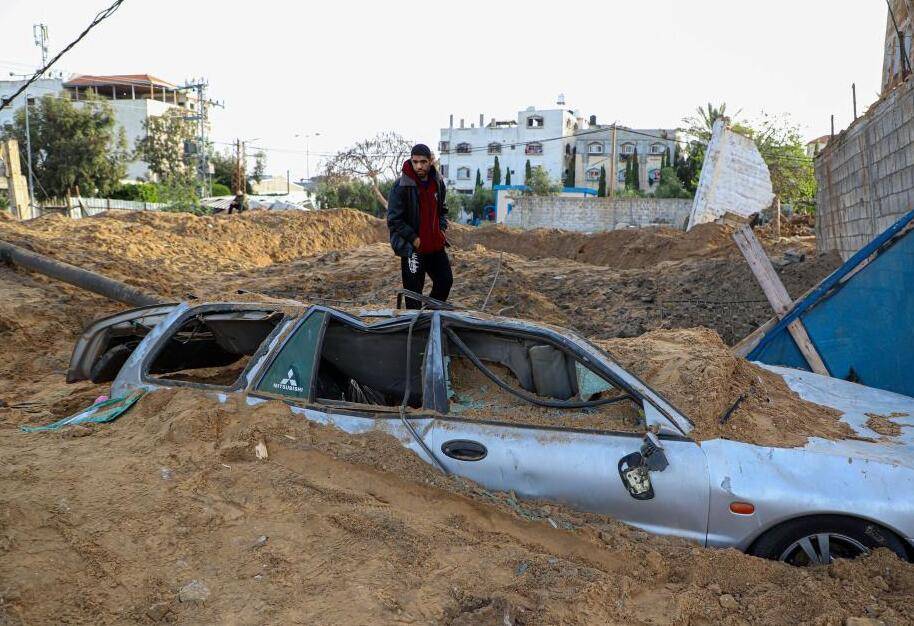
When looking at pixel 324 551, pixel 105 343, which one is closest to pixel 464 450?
pixel 324 551

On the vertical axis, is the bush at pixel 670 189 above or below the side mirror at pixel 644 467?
above

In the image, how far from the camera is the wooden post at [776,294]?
21.6 ft

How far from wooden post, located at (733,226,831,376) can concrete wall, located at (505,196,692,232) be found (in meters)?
25.4

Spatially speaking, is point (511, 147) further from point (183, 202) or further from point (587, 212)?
point (183, 202)

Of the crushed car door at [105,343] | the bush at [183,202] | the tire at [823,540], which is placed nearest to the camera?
the tire at [823,540]

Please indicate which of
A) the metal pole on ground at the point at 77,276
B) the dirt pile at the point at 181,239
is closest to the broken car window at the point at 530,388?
the metal pole on ground at the point at 77,276

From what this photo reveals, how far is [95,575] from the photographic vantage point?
9.38ft

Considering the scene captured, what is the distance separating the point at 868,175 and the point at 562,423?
A: 24.8 feet

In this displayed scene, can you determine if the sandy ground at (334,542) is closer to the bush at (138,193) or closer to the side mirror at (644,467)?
the side mirror at (644,467)

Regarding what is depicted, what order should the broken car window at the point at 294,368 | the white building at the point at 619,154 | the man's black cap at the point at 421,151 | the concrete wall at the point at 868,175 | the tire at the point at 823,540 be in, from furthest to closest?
the white building at the point at 619,154, the concrete wall at the point at 868,175, the man's black cap at the point at 421,151, the broken car window at the point at 294,368, the tire at the point at 823,540

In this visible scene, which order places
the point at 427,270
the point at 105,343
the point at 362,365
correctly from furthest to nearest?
the point at 427,270, the point at 105,343, the point at 362,365

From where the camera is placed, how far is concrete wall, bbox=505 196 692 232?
107 ft

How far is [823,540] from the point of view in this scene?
3.13 meters

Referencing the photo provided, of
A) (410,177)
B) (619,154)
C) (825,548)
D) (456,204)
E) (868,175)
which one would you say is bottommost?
(825,548)
